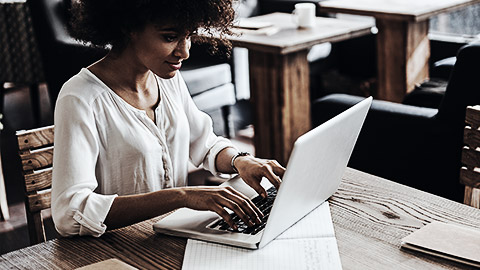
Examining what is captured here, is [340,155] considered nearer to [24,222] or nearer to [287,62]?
[287,62]

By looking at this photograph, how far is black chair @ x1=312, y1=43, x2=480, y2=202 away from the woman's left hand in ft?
3.84

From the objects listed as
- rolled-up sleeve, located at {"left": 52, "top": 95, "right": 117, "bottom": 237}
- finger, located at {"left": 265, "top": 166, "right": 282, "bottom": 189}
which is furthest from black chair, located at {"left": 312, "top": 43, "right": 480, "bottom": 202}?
rolled-up sleeve, located at {"left": 52, "top": 95, "right": 117, "bottom": 237}

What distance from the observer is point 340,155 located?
131cm

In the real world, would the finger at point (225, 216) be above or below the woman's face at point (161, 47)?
below

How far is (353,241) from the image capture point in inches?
47.2

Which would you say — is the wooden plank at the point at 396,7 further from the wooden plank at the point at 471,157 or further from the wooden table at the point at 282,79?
the wooden plank at the point at 471,157

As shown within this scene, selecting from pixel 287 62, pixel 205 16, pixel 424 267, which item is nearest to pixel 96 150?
pixel 205 16

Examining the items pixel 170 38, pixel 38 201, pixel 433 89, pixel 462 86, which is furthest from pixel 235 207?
pixel 433 89

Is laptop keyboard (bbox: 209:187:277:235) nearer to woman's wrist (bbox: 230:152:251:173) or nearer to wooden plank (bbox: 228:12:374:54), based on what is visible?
woman's wrist (bbox: 230:152:251:173)

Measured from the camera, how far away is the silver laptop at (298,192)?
111cm

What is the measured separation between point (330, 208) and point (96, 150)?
0.50 meters

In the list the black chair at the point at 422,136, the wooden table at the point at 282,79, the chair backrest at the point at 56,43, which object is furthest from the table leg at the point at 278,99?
the chair backrest at the point at 56,43

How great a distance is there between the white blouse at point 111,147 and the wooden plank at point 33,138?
0.23 metres

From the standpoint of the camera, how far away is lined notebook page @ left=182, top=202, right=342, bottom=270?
111cm
